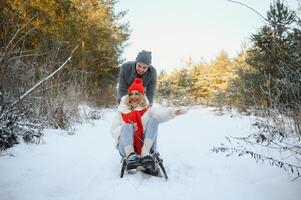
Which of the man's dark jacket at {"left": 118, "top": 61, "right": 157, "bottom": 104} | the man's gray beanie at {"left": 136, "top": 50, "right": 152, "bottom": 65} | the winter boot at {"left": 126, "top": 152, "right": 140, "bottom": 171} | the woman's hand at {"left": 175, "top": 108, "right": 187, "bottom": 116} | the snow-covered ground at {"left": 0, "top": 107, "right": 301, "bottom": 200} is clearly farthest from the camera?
the man's dark jacket at {"left": 118, "top": 61, "right": 157, "bottom": 104}

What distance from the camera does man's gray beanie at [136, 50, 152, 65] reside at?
9.12ft

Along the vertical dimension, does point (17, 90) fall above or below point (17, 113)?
above

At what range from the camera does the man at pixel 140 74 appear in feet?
9.18

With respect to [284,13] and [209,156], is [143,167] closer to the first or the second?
[209,156]

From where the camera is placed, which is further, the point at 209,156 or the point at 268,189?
the point at 209,156

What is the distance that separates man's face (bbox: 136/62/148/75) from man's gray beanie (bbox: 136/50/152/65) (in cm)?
4

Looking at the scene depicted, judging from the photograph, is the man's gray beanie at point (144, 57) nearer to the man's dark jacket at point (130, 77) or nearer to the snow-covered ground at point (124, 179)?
the man's dark jacket at point (130, 77)

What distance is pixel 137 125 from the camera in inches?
97.6

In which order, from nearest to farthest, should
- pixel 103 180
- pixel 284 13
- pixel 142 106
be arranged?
1. pixel 103 180
2. pixel 142 106
3. pixel 284 13

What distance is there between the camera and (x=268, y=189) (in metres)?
1.90

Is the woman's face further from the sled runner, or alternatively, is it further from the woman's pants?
the sled runner

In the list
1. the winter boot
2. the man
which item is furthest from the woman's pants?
the man

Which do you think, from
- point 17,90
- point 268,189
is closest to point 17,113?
point 17,90

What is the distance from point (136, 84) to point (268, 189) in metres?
1.55
